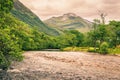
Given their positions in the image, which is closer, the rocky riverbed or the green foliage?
the rocky riverbed

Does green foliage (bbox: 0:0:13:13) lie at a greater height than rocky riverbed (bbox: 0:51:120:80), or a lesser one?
greater

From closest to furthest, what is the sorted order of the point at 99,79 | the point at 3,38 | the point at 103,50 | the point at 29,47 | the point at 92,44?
the point at 3,38 < the point at 99,79 < the point at 103,50 < the point at 29,47 < the point at 92,44

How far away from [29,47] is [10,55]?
102 m

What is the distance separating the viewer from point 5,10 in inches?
2338

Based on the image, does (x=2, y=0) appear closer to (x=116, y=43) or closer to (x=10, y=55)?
(x=10, y=55)

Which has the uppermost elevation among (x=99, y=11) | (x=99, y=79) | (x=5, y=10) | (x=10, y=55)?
(x=99, y=11)

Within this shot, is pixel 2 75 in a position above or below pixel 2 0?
below

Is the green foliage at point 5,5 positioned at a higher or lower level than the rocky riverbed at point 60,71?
higher

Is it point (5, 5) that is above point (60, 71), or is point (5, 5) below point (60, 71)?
above

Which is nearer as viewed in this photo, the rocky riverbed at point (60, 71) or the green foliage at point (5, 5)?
the rocky riverbed at point (60, 71)

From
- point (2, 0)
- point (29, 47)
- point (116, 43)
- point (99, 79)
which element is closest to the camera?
point (99, 79)

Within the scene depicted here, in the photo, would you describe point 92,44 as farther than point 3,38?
Yes

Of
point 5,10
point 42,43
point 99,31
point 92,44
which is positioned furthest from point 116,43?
point 5,10

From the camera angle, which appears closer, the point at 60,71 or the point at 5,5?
the point at 5,5
